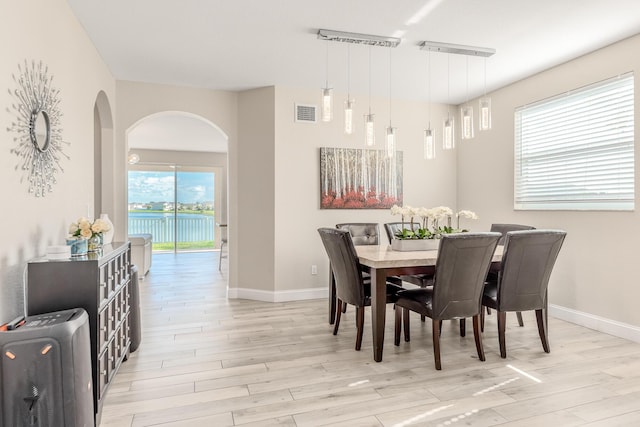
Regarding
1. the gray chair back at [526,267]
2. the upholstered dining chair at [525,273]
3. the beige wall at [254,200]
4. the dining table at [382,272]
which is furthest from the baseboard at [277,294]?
the gray chair back at [526,267]

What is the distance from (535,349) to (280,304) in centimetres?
268

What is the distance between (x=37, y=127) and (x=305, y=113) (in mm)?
3091

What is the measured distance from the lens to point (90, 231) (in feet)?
7.71

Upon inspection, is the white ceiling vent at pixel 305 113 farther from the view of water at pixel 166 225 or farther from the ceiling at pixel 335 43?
the view of water at pixel 166 225

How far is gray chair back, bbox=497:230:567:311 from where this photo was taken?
2896mm

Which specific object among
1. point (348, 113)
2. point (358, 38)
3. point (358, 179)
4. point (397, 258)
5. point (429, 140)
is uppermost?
point (358, 38)

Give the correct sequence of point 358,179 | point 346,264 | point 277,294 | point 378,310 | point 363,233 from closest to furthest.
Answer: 1. point 378,310
2. point 346,264
3. point 363,233
4. point 277,294
5. point 358,179

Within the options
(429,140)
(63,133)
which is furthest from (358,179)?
(63,133)

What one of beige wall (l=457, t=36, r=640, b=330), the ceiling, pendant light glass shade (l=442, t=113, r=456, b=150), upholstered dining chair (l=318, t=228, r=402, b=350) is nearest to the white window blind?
→ beige wall (l=457, t=36, r=640, b=330)

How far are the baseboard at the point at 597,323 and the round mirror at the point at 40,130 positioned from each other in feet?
15.5

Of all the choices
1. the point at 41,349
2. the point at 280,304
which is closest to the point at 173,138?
the point at 280,304

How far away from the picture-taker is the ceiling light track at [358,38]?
130 inches

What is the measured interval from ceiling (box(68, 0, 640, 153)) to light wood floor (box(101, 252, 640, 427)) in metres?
2.63

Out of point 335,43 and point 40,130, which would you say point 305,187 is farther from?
point 40,130
